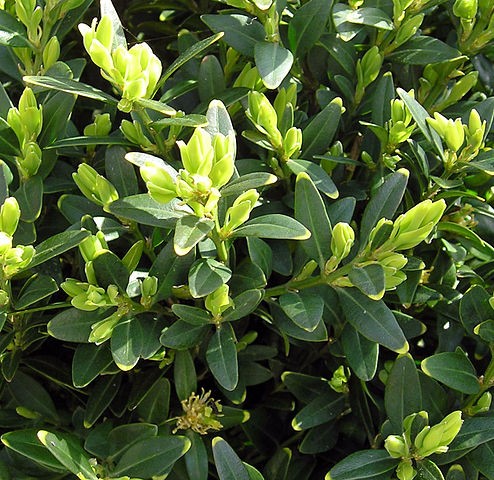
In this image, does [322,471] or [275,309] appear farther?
[322,471]

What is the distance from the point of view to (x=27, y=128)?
5.13ft

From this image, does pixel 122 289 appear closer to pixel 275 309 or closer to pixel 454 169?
pixel 275 309

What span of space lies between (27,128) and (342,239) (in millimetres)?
696

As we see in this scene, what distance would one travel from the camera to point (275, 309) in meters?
1.58

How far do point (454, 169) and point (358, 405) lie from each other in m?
0.58

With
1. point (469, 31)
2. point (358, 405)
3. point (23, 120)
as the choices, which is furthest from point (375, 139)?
point (23, 120)

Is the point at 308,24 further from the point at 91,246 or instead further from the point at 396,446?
the point at 396,446

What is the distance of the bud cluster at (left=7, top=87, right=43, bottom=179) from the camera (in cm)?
155

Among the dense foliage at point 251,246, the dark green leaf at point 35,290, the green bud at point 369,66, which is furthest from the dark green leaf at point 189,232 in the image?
the green bud at point 369,66

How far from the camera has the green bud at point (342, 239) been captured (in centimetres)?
141

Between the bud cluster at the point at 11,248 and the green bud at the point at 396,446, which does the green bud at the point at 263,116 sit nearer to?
the bud cluster at the point at 11,248

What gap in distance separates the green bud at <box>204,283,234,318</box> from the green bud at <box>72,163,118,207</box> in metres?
0.28

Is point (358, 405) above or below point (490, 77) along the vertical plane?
below

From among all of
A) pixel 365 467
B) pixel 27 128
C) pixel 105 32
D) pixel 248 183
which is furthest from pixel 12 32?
pixel 365 467
